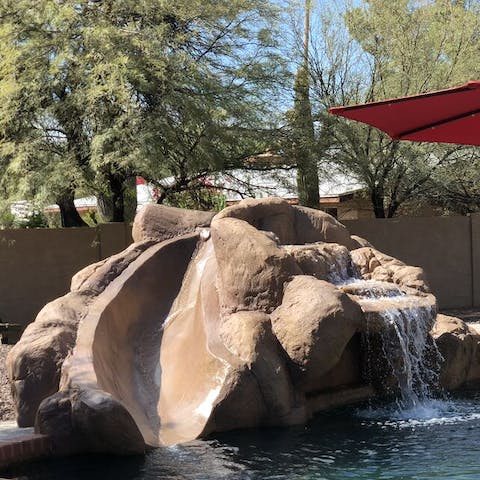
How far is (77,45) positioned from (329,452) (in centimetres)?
859

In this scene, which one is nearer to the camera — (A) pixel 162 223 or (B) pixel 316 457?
(B) pixel 316 457

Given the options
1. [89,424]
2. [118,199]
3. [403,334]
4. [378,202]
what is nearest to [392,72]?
[378,202]

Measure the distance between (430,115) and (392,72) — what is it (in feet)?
33.9

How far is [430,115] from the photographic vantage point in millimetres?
6551

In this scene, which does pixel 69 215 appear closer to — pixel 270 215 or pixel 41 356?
pixel 270 215

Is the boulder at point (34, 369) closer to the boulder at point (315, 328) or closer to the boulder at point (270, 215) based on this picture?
the boulder at point (315, 328)

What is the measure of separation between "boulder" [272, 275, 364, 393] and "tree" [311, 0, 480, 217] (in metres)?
8.34

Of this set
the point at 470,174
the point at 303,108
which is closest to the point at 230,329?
the point at 303,108

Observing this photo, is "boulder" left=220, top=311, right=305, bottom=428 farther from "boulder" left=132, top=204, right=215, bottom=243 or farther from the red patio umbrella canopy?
"boulder" left=132, top=204, right=215, bottom=243

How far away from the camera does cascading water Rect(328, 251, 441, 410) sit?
8.33m

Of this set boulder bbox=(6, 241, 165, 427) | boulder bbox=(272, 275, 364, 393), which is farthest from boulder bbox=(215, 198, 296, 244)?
boulder bbox=(6, 241, 165, 427)

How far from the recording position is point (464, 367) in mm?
9305

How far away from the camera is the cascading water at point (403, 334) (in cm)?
833

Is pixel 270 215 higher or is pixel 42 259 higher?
pixel 270 215
